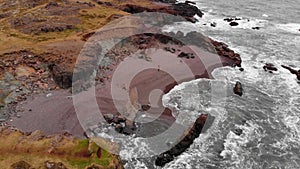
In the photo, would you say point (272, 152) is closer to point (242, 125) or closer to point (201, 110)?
point (242, 125)

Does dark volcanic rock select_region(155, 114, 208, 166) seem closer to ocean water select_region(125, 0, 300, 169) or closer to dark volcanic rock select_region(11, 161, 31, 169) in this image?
ocean water select_region(125, 0, 300, 169)

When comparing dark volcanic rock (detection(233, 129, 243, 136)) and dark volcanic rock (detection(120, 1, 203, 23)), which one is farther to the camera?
dark volcanic rock (detection(120, 1, 203, 23))

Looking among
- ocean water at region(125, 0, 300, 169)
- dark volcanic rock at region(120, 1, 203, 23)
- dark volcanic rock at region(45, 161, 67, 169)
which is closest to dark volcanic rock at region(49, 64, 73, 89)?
ocean water at region(125, 0, 300, 169)

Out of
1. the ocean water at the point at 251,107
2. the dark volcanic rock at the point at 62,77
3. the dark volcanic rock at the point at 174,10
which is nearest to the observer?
the ocean water at the point at 251,107

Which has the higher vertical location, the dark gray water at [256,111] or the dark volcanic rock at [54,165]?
the dark volcanic rock at [54,165]

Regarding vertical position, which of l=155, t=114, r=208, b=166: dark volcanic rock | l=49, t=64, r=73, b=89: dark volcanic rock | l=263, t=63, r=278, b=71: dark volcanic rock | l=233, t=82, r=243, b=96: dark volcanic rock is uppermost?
l=49, t=64, r=73, b=89: dark volcanic rock

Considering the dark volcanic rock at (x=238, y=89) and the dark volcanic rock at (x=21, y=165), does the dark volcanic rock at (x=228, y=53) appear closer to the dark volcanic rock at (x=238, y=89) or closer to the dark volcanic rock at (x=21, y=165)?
the dark volcanic rock at (x=238, y=89)

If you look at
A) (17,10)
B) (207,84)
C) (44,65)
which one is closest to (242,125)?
(207,84)

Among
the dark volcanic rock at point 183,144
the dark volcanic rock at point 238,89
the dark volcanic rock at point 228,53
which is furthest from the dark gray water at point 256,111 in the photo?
the dark volcanic rock at point 228,53
